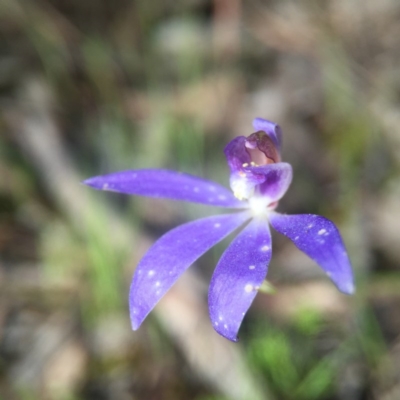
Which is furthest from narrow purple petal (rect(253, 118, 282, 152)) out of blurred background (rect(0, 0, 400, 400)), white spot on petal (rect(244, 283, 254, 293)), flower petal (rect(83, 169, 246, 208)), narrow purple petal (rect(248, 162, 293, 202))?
blurred background (rect(0, 0, 400, 400))

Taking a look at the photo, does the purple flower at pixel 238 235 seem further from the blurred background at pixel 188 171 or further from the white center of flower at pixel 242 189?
the blurred background at pixel 188 171

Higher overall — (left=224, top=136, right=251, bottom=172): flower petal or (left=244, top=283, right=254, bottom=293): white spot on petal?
(left=224, top=136, right=251, bottom=172): flower petal

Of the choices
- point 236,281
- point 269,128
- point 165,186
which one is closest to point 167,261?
point 236,281

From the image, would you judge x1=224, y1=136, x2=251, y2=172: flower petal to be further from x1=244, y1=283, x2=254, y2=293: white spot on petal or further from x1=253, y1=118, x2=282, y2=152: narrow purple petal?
x1=244, y1=283, x2=254, y2=293: white spot on petal

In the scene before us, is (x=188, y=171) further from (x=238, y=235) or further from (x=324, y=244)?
(x=324, y=244)

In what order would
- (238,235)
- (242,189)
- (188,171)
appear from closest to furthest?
(238,235)
(242,189)
(188,171)
